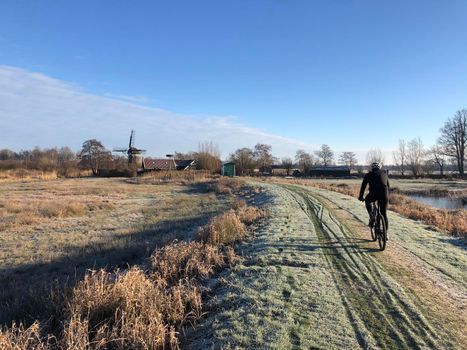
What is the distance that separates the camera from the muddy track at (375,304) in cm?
469

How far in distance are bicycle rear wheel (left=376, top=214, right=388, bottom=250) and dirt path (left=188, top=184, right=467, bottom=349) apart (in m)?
0.25

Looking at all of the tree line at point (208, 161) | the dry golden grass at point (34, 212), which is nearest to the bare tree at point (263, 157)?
the tree line at point (208, 161)

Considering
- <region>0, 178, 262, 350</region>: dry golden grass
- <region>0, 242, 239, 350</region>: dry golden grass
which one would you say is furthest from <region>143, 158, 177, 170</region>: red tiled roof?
<region>0, 242, 239, 350</region>: dry golden grass

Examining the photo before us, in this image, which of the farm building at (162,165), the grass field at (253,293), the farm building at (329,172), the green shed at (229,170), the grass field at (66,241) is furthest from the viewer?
the farm building at (329,172)

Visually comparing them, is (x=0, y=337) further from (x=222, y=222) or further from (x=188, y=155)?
(x=188, y=155)

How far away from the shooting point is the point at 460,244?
11.2 metres

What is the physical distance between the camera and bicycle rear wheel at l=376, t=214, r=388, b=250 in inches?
370

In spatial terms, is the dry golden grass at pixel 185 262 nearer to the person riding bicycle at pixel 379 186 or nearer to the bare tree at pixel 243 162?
the person riding bicycle at pixel 379 186

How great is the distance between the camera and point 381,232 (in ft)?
31.4

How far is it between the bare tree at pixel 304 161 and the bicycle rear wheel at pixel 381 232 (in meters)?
100

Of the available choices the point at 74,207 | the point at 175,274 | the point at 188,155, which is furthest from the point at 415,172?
the point at 175,274

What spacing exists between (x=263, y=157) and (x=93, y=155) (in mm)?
52069

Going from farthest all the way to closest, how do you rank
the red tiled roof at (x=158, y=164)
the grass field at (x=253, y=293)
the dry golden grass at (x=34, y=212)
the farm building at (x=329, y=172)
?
1. the farm building at (x=329, y=172)
2. the red tiled roof at (x=158, y=164)
3. the dry golden grass at (x=34, y=212)
4. the grass field at (x=253, y=293)

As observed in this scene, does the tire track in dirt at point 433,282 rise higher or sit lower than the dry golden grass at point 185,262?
lower
